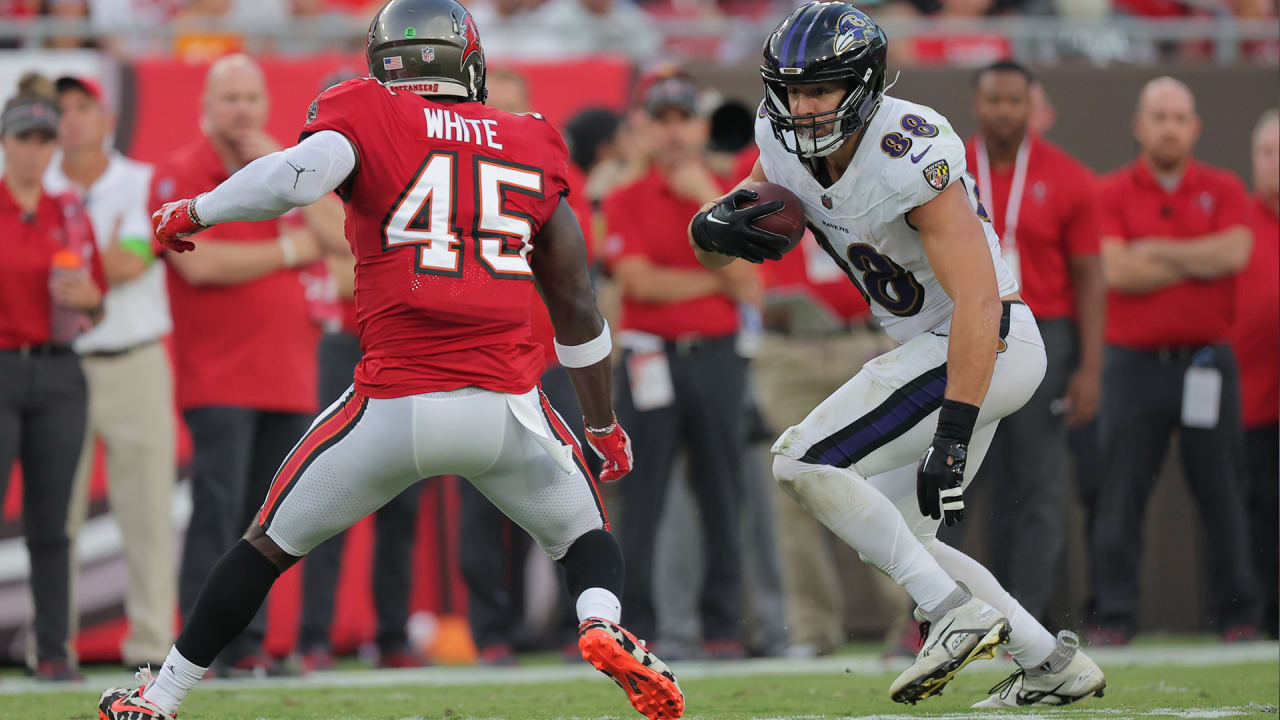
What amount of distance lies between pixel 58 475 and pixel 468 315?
285cm

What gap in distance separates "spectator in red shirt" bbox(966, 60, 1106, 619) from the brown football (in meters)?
2.52

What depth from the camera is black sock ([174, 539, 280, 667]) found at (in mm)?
4043

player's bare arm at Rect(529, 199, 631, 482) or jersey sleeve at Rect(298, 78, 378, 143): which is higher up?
jersey sleeve at Rect(298, 78, 378, 143)

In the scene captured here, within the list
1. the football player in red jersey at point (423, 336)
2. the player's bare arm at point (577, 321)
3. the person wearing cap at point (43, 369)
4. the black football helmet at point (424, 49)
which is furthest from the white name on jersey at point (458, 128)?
the person wearing cap at point (43, 369)

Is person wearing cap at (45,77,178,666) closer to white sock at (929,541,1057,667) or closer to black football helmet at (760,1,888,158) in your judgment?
black football helmet at (760,1,888,158)

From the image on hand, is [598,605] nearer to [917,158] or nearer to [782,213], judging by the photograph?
[782,213]

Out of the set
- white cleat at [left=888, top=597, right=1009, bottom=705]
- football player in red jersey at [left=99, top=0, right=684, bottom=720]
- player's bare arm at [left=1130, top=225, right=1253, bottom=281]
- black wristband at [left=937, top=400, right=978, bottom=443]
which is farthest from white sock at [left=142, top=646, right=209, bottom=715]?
player's bare arm at [left=1130, top=225, right=1253, bottom=281]

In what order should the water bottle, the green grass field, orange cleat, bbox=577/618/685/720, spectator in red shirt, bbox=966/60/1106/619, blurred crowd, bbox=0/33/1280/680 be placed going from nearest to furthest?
1. orange cleat, bbox=577/618/685/720
2. the green grass field
3. the water bottle
4. blurred crowd, bbox=0/33/1280/680
5. spectator in red shirt, bbox=966/60/1106/619

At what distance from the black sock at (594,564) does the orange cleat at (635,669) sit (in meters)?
0.25

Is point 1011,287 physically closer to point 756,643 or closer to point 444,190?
point 444,190

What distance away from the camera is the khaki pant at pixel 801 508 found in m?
7.45

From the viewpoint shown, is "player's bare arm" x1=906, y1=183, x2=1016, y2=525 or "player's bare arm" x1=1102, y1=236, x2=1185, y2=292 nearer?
"player's bare arm" x1=906, y1=183, x2=1016, y2=525

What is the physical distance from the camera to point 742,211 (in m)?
4.45

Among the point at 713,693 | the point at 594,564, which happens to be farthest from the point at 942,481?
the point at 713,693
